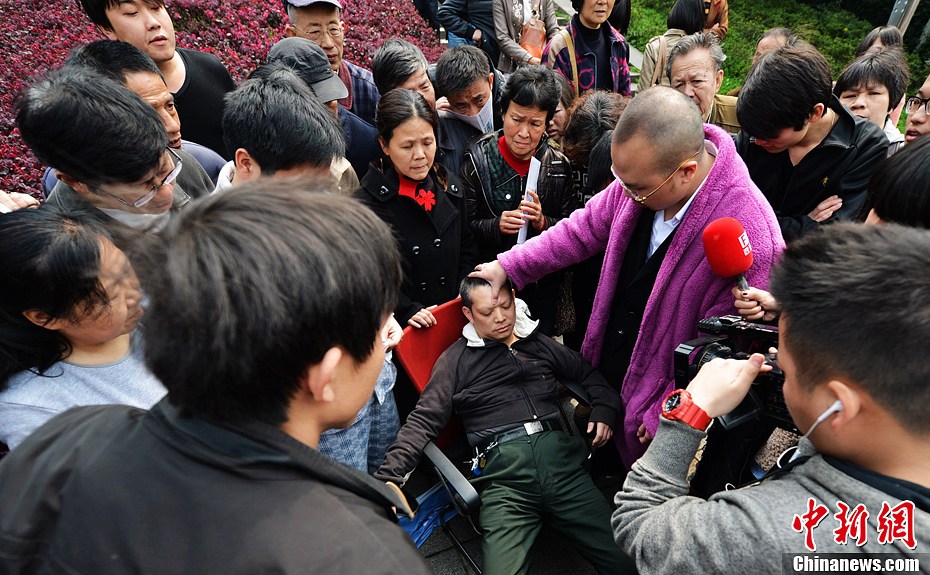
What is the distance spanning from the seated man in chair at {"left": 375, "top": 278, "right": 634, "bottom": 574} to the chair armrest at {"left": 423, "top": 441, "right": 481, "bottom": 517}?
7cm

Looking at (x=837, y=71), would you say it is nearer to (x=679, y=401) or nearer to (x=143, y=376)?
(x=679, y=401)

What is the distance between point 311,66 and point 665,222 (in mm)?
2258

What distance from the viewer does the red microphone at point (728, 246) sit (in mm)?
1871

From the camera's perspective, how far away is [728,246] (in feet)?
6.17

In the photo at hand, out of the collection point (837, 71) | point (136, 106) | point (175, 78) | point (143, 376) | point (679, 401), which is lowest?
point (837, 71)

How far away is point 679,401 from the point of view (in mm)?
1515

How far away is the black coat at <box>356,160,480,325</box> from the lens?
2.86m

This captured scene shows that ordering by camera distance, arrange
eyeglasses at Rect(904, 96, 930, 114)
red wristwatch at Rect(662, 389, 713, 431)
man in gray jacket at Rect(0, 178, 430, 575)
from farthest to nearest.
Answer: eyeglasses at Rect(904, 96, 930, 114) < red wristwatch at Rect(662, 389, 713, 431) < man in gray jacket at Rect(0, 178, 430, 575)

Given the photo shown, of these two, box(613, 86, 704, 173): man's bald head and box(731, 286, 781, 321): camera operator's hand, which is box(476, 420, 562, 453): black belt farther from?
box(613, 86, 704, 173): man's bald head

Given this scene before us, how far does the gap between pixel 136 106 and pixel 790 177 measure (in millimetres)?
3011

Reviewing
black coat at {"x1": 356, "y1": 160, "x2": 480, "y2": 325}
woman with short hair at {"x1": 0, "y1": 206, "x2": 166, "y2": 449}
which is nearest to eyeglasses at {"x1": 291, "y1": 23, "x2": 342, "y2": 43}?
black coat at {"x1": 356, "y1": 160, "x2": 480, "y2": 325}

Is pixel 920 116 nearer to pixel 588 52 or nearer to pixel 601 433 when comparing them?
pixel 588 52

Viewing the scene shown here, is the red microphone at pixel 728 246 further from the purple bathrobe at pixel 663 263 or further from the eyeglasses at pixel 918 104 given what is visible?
the eyeglasses at pixel 918 104

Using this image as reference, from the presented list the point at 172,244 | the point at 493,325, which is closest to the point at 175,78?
the point at 493,325
